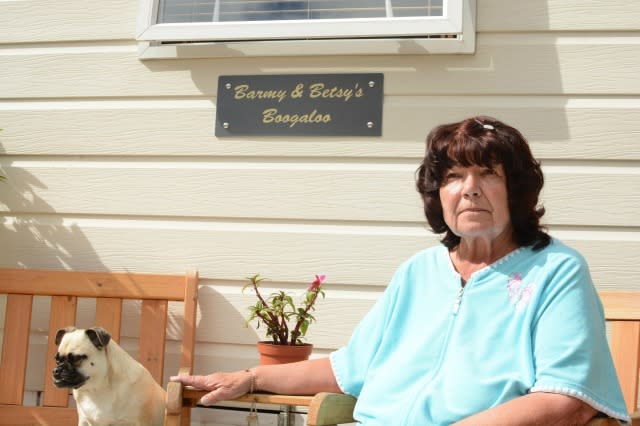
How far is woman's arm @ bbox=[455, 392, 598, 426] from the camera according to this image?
5.48ft

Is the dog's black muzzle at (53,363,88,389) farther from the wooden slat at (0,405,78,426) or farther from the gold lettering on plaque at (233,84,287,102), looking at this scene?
the gold lettering on plaque at (233,84,287,102)

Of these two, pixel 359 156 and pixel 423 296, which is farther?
pixel 359 156

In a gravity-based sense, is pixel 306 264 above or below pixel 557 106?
below

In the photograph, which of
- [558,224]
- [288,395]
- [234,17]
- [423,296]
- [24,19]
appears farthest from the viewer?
[24,19]

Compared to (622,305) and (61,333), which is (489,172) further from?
(61,333)

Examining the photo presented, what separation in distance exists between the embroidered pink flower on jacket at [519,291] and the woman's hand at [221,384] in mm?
759

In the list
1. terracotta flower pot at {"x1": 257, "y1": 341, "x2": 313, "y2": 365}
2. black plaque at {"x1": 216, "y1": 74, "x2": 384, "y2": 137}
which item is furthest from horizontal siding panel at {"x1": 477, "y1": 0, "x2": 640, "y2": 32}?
terracotta flower pot at {"x1": 257, "y1": 341, "x2": 313, "y2": 365}

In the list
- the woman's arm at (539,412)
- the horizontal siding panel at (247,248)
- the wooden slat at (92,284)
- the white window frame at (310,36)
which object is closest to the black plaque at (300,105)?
the white window frame at (310,36)

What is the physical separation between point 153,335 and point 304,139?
909 millimetres

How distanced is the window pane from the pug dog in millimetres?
1280

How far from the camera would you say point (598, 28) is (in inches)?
112

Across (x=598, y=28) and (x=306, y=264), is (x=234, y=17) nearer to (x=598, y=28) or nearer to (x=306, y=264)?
(x=306, y=264)

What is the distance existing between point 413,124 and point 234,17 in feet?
2.63

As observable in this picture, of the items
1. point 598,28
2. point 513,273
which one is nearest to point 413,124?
point 598,28
